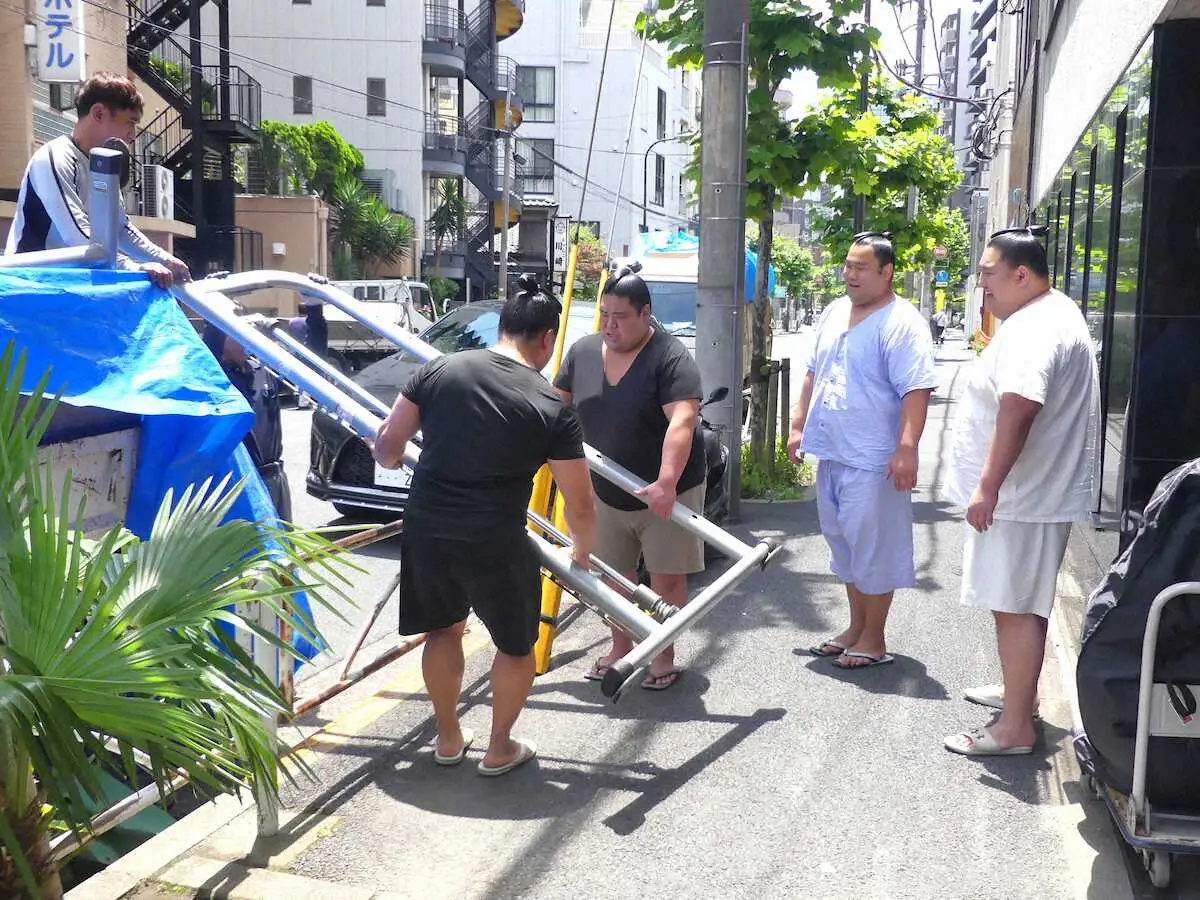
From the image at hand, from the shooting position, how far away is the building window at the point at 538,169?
6191 centimetres

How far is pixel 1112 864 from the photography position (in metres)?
3.88

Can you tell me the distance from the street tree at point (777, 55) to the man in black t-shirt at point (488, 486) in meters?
6.16

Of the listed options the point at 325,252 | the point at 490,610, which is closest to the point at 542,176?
the point at 325,252

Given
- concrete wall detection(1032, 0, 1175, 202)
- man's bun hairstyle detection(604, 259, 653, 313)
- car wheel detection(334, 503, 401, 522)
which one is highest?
concrete wall detection(1032, 0, 1175, 202)

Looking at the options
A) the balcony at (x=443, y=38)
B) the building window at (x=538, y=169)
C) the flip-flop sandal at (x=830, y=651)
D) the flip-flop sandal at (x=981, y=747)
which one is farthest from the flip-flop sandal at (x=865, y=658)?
the building window at (x=538, y=169)

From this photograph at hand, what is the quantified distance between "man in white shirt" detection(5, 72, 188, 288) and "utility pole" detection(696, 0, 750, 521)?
4952mm

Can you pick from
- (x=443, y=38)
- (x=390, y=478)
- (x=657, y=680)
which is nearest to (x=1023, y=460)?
(x=657, y=680)

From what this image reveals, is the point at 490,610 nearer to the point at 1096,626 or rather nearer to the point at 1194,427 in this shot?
the point at 1096,626

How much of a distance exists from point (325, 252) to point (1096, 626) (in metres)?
37.0

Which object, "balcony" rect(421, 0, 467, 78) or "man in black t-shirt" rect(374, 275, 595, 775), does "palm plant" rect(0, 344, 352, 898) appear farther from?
"balcony" rect(421, 0, 467, 78)

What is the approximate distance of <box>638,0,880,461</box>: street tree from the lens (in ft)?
32.8

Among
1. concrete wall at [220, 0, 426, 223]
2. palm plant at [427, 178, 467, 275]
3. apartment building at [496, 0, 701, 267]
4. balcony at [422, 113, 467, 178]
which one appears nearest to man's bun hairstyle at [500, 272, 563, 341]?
palm plant at [427, 178, 467, 275]

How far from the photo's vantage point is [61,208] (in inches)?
181

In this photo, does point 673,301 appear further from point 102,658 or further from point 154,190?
point 154,190
